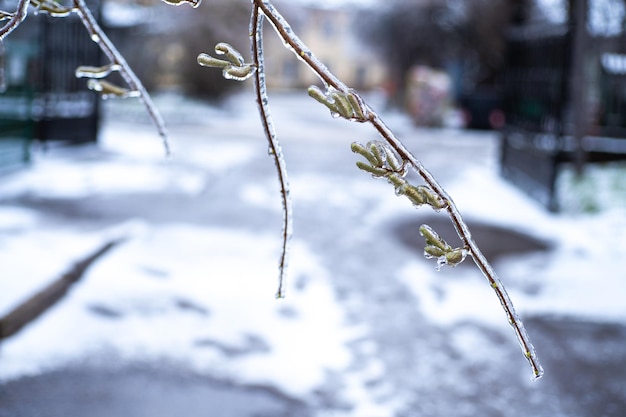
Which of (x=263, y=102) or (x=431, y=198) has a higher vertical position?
(x=263, y=102)

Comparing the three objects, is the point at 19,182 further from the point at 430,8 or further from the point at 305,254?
the point at 430,8

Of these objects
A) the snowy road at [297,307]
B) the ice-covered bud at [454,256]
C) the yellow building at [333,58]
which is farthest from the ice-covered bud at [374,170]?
the yellow building at [333,58]

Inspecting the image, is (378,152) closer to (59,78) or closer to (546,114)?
(546,114)

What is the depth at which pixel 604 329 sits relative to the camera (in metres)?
5.84

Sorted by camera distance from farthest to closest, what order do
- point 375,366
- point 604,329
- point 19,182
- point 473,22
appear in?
point 473,22, point 19,182, point 604,329, point 375,366

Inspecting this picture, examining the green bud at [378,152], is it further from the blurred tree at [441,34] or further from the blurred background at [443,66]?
the blurred tree at [441,34]

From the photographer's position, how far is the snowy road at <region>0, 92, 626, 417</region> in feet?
14.4

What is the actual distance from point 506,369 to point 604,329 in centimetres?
128

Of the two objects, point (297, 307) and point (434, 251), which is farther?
point (297, 307)

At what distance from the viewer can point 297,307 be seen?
5980mm

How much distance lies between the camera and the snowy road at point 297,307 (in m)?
4.39

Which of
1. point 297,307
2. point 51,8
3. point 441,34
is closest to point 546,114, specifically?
point 297,307

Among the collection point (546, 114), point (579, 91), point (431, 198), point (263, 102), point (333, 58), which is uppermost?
point (263, 102)

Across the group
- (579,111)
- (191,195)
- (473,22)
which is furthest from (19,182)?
(473,22)
